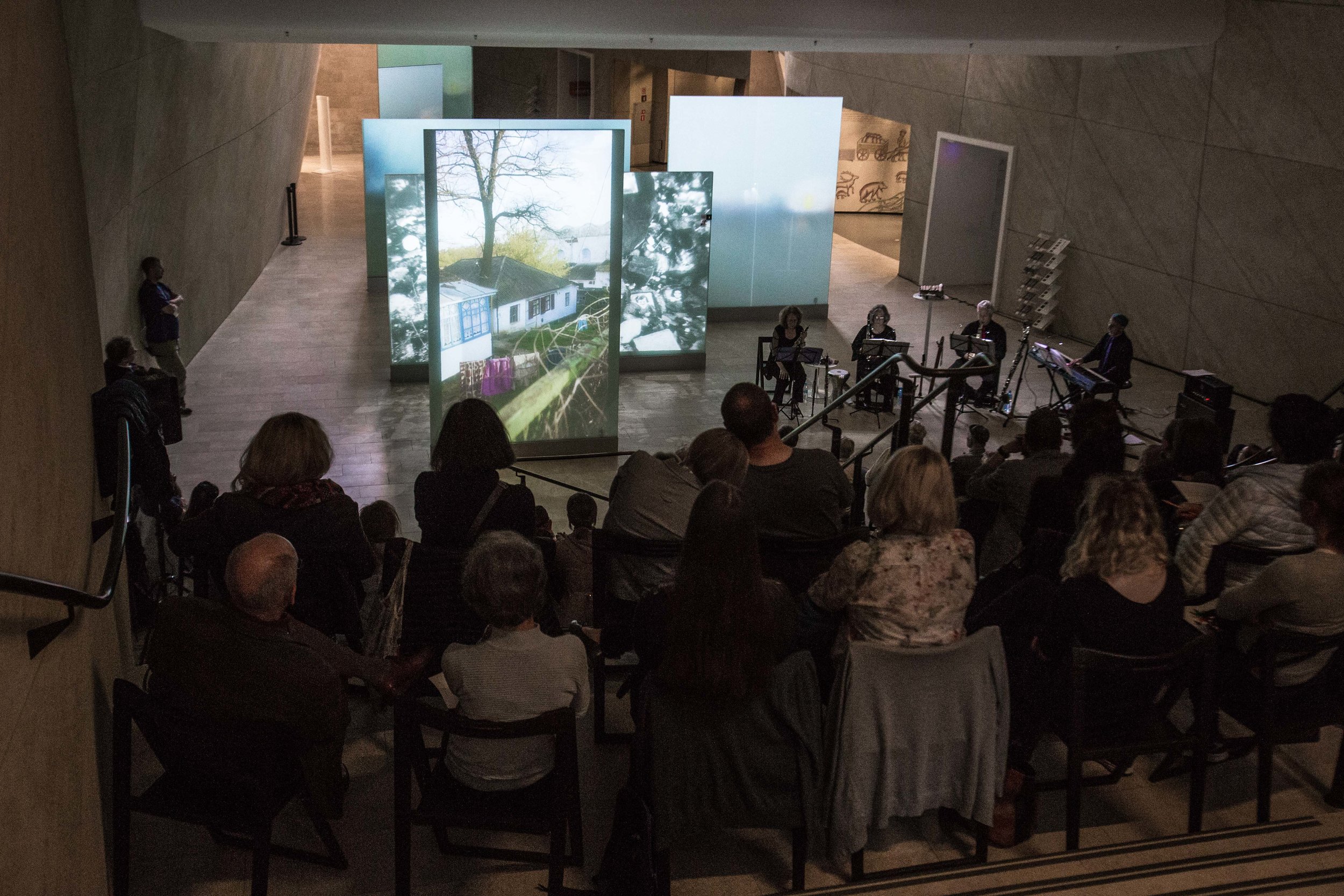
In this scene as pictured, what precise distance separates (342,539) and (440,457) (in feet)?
A: 1.75

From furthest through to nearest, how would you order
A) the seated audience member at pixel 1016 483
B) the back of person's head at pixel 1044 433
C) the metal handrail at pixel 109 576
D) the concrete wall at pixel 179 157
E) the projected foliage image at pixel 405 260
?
the projected foliage image at pixel 405 260
the concrete wall at pixel 179 157
the back of person's head at pixel 1044 433
the seated audience member at pixel 1016 483
the metal handrail at pixel 109 576

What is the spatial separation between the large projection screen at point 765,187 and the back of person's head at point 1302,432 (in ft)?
33.0

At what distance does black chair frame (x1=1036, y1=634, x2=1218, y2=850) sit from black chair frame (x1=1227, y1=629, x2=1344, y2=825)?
137mm

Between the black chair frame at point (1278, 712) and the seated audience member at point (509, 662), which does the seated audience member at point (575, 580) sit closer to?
the seated audience member at point (509, 662)

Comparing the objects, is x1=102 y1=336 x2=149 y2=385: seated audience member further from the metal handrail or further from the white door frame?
the white door frame

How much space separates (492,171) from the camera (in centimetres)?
796

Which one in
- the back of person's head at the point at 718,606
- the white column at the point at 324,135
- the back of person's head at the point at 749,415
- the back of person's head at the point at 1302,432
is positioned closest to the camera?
the back of person's head at the point at 718,606

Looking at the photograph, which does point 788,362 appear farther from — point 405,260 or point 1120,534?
point 1120,534

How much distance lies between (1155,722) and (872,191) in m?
20.3

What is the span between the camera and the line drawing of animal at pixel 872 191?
22656 millimetres

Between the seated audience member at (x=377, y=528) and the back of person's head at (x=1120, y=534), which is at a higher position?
the back of person's head at (x=1120, y=534)

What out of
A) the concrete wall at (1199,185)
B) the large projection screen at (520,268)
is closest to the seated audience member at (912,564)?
the large projection screen at (520,268)

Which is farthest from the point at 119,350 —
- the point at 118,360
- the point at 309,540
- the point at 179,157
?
the point at 179,157

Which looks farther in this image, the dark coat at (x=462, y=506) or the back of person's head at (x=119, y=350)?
the back of person's head at (x=119, y=350)
